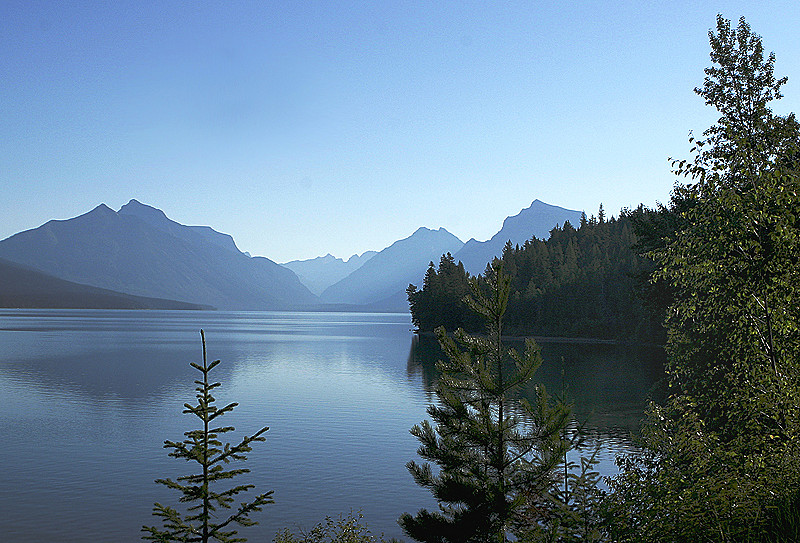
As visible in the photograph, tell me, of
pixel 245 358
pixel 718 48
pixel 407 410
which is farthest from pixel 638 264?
pixel 718 48

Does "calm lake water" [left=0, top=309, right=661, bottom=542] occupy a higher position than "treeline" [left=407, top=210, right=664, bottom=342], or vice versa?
"treeline" [left=407, top=210, right=664, bottom=342]

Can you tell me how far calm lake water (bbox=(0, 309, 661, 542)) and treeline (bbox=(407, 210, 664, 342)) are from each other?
36650 millimetres

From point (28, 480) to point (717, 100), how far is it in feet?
112

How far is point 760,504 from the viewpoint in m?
11.2

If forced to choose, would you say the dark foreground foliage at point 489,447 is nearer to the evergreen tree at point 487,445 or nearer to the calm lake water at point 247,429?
the evergreen tree at point 487,445

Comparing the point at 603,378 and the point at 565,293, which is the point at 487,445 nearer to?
the point at 603,378

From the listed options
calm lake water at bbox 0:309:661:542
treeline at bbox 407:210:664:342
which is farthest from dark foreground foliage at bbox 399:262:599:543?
treeline at bbox 407:210:664:342

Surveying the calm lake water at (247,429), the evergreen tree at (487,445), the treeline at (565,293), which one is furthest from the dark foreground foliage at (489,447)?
the treeline at (565,293)

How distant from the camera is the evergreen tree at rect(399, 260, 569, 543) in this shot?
585 inches

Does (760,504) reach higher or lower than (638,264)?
Answer: lower

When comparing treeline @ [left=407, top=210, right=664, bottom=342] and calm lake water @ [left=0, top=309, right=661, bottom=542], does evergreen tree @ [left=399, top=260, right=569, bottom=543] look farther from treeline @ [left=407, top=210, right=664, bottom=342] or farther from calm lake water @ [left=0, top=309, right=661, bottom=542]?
treeline @ [left=407, top=210, right=664, bottom=342]

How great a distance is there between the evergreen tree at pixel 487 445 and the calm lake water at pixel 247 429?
4.31ft

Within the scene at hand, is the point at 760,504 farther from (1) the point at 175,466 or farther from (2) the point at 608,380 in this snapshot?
(2) the point at 608,380

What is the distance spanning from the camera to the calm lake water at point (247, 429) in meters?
28.8
